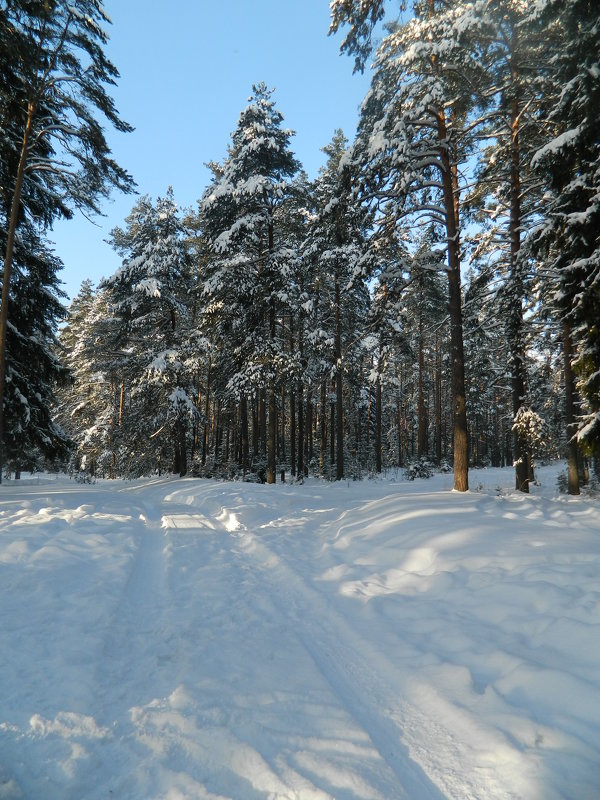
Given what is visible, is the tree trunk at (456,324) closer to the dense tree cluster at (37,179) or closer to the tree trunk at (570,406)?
the tree trunk at (570,406)

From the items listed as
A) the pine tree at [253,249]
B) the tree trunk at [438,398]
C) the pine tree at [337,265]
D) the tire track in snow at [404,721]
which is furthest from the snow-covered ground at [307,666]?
the tree trunk at [438,398]

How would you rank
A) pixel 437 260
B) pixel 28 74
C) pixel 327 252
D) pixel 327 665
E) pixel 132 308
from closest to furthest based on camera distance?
1. pixel 327 665
2. pixel 28 74
3. pixel 437 260
4. pixel 327 252
5. pixel 132 308

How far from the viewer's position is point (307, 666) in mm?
3666

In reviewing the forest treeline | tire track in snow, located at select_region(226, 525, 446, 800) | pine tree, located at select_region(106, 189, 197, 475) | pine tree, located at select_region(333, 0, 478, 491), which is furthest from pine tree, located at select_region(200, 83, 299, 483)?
tire track in snow, located at select_region(226, 525, 446, 800)

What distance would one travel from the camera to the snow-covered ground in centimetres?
241

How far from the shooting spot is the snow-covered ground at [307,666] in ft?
7.91

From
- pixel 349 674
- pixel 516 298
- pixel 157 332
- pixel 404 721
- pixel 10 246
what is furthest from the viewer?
pixel 157 332

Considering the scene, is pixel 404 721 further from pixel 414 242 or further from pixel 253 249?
pixel 253 249

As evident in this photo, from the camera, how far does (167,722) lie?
2.79m

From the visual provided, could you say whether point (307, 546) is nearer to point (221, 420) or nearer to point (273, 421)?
point (273, 421)

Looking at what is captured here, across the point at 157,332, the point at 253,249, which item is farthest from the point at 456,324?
the point at 157,332

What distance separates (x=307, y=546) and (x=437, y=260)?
8.25 metres

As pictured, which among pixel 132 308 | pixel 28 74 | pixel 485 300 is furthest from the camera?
pixel 132 308

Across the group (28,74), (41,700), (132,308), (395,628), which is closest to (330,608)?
(395,628)
